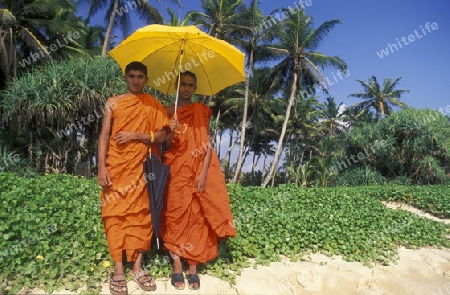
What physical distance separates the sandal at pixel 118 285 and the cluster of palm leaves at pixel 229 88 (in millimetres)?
8738

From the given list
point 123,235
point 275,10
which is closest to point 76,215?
point 123,235

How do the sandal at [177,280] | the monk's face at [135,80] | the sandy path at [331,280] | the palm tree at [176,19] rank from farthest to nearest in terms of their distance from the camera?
the palm tree at [176,19]
the sandy path at [331,280]
the monk's face at [135,80]
the sandal at [177,280]

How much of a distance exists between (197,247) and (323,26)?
2073cm

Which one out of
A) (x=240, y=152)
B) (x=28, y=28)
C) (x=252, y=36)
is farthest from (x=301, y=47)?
(x=28, y=28)

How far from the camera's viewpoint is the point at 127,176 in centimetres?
308

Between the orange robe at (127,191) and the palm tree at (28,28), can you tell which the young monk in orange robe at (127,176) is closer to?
the orange robe at (127,191)

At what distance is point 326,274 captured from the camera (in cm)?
406

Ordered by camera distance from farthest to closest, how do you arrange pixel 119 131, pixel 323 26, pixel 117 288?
pixel 323 26
pixel 119 131
pixel 117 288

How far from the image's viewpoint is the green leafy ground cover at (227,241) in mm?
3066

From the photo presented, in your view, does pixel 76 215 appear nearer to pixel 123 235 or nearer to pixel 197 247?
pixel 123 235

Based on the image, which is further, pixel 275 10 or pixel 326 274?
pixel 275 10

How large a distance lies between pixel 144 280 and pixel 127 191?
83 centimetres

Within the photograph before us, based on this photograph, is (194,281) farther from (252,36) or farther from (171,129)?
(252,36)

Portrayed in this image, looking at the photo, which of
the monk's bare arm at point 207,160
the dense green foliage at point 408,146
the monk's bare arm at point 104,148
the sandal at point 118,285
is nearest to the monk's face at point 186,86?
the monk's bare arm at point 207,160
